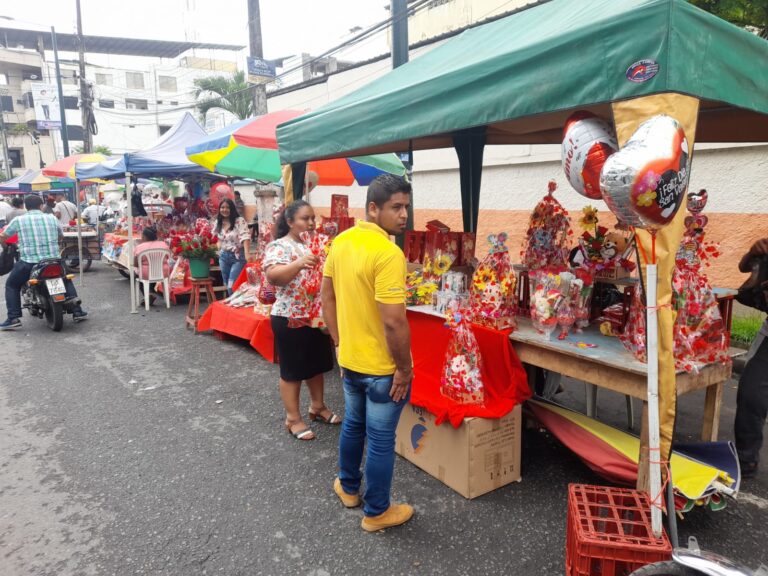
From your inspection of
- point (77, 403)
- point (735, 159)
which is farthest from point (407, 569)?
point (735, 159)

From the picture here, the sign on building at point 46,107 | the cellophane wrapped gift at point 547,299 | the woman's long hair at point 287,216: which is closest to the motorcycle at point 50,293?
the woman's long hair at point 287,216

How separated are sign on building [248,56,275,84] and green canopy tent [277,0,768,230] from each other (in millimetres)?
8280

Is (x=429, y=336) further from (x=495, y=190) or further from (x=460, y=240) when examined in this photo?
(x=495, y=190)

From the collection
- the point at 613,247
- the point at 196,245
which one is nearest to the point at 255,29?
the point at 196,245

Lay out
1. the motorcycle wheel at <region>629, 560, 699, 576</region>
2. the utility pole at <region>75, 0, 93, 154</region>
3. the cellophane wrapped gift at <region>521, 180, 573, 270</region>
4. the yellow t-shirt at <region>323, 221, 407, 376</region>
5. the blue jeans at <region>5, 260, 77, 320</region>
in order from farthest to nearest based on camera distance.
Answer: the utility pole at <region>75, 0, 93, 154</region>, the blue jeans at <region>5, 260, 77, 320</region>, the cellophane wrapped gift at <region>521, 180, 573, 270</region>, the yellow t-shirt at <region>323, 221, 407, 376</region>, the motorcycle wheel at <region>629, 560, 699, 576</region>

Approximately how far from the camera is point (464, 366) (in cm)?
299

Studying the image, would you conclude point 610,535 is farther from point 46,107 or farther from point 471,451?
point 46,107

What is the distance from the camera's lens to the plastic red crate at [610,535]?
1914mm

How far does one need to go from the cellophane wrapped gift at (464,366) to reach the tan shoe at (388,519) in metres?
0.68

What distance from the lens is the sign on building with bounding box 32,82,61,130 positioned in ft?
76.6

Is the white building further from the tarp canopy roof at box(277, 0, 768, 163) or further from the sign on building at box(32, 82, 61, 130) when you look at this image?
the tarp canopy roof at box(277, 0, 768, 163)

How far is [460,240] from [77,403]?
3.64 meters

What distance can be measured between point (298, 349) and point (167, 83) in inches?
1981

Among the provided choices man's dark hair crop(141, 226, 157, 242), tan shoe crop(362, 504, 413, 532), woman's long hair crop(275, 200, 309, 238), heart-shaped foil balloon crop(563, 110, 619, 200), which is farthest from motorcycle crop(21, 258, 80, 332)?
heart-shaped foil balloon crop(563, 110, 619, 200)
